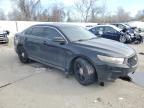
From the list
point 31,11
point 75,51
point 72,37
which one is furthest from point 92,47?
point 31,11

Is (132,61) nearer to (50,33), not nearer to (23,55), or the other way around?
(50,33)

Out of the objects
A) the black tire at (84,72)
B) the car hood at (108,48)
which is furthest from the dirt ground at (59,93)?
the car hood at (108,48)

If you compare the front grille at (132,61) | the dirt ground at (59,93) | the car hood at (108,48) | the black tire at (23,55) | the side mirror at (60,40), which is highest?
the side mirror at (60,40)

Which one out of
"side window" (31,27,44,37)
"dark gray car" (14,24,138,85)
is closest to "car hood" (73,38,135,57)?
"dark gray car" (14,24,138,85)

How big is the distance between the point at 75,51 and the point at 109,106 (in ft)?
5.64

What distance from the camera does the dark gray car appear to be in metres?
4.77

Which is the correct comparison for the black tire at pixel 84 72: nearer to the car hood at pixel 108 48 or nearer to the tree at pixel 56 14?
the car hood at pixel 108 48

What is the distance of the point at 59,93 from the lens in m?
4.95

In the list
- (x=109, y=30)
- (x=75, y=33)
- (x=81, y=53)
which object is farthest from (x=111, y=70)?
(x=109, y=30)

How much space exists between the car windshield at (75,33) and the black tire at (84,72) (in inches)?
31.4

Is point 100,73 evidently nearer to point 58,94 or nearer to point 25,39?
point 58,94

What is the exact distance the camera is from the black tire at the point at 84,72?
501 cm

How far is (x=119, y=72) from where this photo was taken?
473 centimetres

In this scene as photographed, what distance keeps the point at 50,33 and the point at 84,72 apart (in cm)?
190
